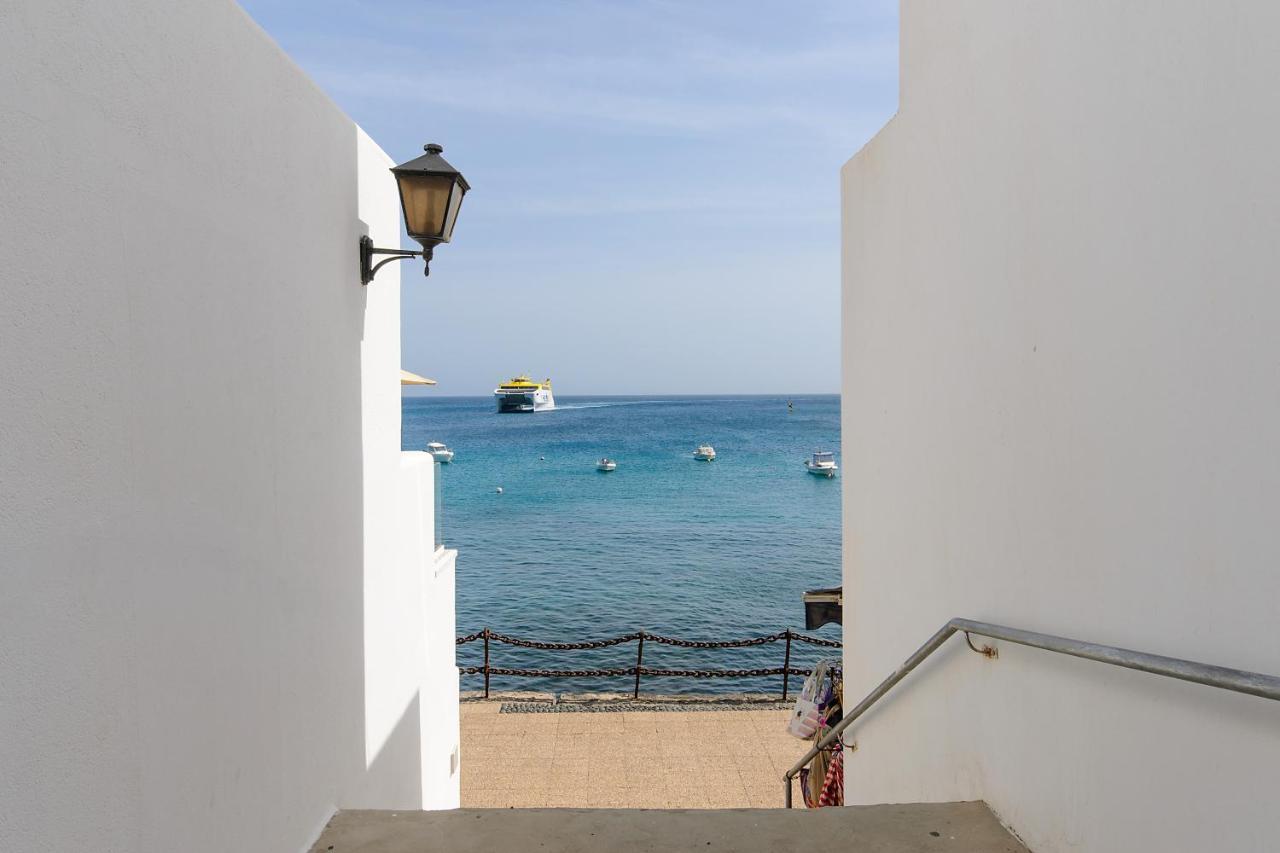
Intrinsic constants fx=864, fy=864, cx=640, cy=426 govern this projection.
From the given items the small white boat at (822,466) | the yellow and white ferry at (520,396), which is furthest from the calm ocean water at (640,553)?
the yellow and white ferry at (520,396)

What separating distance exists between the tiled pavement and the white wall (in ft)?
16.4

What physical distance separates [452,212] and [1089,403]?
107 inches

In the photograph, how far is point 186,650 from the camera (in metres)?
2.27

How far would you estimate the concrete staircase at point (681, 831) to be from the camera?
292 cm

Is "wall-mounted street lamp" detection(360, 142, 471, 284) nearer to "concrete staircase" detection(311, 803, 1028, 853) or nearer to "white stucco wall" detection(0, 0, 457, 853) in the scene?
"white stucco wall" detection(0, 0, 457, 853)

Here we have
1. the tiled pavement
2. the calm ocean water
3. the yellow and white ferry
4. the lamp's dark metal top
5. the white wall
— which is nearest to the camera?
the white wall

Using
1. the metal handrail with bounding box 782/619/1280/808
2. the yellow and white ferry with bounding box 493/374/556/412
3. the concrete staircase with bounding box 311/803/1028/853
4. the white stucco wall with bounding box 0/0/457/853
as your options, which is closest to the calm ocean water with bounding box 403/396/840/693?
the concrete staircase with bounding box 311/803/1028/853

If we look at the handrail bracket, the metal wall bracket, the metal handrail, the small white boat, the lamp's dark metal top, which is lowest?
the small white boat

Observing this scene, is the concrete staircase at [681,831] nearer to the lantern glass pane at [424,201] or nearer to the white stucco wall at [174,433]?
the white stucco wall at [174,433]

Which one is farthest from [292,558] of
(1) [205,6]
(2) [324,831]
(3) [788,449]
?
(3) [788,449]

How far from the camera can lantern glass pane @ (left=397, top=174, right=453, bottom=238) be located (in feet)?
12.3

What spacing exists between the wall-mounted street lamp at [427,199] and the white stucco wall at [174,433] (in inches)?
8.7

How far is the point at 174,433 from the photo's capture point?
220 centimetres

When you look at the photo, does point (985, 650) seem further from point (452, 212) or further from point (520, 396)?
point (520, 396)
